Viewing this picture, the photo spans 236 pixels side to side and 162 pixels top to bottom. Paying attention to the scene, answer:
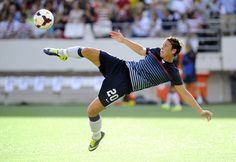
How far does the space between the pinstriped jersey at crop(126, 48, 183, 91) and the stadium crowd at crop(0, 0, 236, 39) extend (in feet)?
48.7

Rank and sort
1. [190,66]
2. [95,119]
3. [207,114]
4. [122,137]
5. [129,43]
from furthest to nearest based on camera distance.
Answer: [190,66], [122,137], [129,43], [95,119], [207,114]

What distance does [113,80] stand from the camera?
1048 centimetres

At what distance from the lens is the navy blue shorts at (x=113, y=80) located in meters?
10.4

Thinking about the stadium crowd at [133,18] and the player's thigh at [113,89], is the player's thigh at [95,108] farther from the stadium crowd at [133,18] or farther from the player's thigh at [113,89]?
the stadium crowd at [133,18]

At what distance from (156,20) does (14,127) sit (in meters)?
11.7

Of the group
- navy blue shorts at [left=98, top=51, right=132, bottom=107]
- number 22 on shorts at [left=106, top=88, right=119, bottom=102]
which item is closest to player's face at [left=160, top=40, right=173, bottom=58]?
navy blue shorts at [left=98, top=51, right=132, bottom=107]

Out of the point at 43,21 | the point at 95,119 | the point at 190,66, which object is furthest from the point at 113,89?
the point at 190,66

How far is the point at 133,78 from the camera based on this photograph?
10523mm

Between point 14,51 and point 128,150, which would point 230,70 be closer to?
point 14,51

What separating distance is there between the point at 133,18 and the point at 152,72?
611 inches

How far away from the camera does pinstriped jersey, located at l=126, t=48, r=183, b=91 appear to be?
1045 centimetres

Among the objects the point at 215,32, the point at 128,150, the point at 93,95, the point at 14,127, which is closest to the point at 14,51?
the point at 93,95

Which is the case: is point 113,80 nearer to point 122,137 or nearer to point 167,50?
point 167,50

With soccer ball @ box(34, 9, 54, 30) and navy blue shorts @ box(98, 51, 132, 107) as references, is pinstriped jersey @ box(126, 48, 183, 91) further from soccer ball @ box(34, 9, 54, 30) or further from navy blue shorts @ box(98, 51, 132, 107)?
soccer ball @ box(34, 9, 54, 30)
